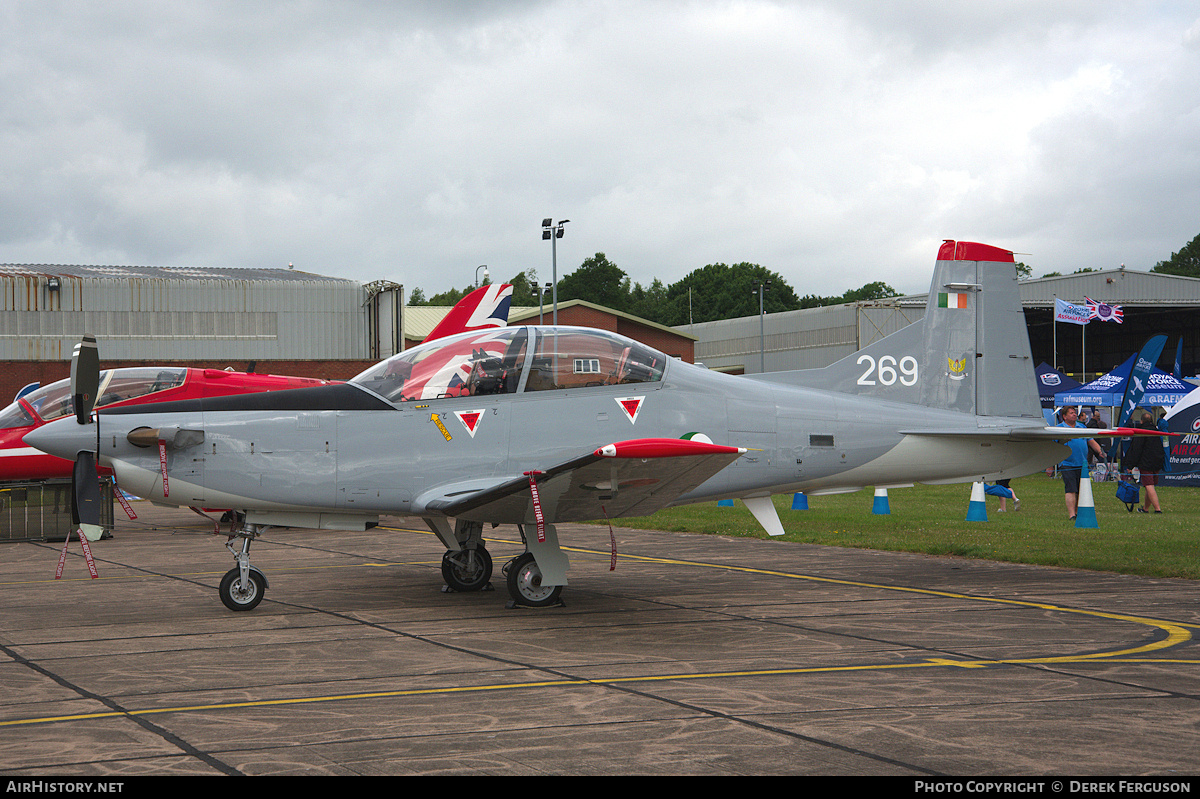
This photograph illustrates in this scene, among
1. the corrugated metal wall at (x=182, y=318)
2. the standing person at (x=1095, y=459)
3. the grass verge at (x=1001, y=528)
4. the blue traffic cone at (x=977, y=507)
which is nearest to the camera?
the grass verge at (x=1001, y=528)

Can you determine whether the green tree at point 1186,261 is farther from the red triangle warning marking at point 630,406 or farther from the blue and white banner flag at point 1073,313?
the red triangle warning marking at point 630,406

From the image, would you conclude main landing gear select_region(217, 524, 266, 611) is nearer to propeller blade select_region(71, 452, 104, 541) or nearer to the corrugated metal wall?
propeller blade select_region(71, 452, 104, 541)

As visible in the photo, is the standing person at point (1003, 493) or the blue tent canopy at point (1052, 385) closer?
the standing person at point (1003, 493)

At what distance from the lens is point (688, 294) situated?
12750 centimetres

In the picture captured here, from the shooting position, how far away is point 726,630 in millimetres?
8234

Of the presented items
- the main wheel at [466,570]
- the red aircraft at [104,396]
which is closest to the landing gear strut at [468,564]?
the main wheel at [466,570]

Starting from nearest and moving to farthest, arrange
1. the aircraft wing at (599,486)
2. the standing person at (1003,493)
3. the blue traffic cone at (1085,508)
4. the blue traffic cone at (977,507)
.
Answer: the aircraft wing at (599,486), the blue traffic cone at (1085,508), the blue traffic cone at (977,507), the standing person at (1003,493)

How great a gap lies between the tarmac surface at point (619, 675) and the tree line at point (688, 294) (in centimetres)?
9489

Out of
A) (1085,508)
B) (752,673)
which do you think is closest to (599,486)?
(752,673)

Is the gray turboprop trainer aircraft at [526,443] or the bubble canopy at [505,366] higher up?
the bubble canopy at [505,366]

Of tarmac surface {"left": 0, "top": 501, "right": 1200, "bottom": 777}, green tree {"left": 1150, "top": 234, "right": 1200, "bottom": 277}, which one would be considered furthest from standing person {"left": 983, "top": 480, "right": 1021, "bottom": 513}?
green tree {"left": 1150, "top": 234, "right": 1200, "bottom": 277}

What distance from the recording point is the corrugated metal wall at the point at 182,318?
36312mm

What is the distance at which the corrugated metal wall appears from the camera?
36.3 m

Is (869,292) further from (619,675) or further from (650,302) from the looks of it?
(619,675)
